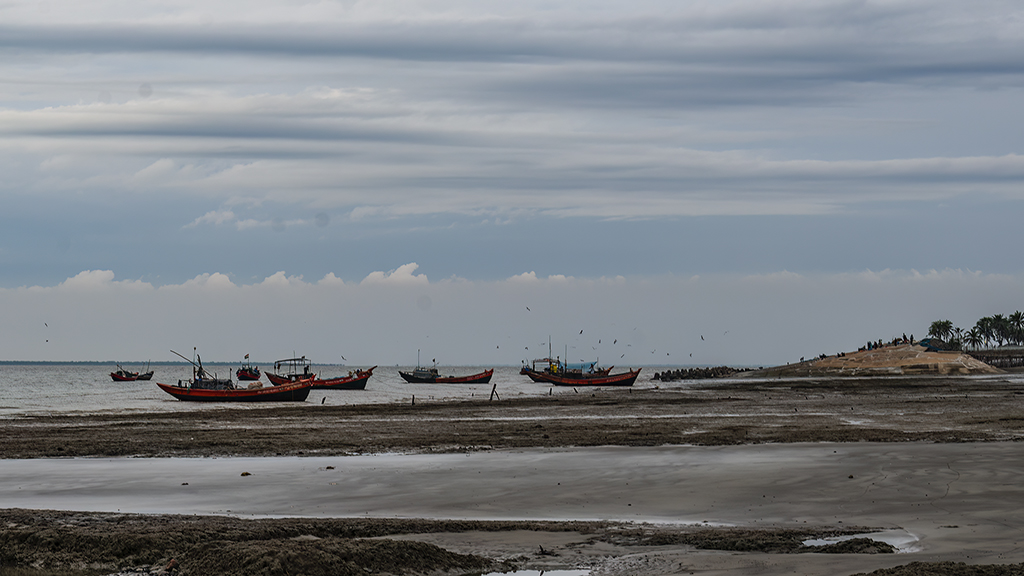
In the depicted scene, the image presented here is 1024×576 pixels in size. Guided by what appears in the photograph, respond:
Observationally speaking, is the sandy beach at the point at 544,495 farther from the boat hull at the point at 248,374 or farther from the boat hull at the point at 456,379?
the boat hull at the point at 248,374

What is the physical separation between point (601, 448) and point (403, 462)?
232 inches

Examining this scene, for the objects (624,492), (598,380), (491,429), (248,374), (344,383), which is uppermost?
(248,374)

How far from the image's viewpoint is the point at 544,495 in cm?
1617

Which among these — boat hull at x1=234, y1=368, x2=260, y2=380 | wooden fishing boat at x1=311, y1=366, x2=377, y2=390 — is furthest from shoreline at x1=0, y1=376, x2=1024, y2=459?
boat hull at x1=234, y1=368, x2=260, y2=380

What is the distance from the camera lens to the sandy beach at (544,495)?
35.7ft

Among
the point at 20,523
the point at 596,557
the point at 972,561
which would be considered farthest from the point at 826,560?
the point at 20,523

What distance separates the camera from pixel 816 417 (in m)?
36.3

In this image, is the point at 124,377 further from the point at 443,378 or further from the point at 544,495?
the point at 544,495

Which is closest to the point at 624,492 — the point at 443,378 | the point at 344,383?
the point at 344,383

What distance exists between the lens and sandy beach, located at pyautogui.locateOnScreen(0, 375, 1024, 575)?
1088 centimetres

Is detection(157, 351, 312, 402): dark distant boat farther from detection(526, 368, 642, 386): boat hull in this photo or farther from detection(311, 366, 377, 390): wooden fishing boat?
detection(526, 368, 642, 386): boat hull

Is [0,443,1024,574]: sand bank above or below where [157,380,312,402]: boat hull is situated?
below

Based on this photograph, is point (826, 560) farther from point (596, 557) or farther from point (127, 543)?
point (127, 543)

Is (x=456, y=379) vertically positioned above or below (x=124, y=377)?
below
